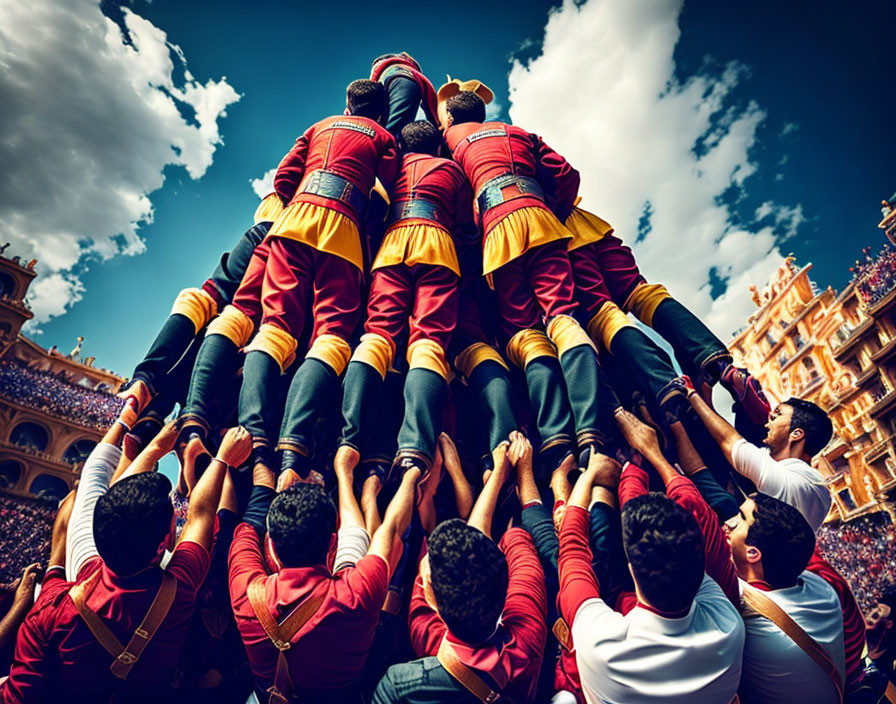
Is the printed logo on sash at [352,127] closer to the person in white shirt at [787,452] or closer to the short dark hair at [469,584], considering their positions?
the person in white shirt at [787,452]

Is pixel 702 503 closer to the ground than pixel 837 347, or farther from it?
closer to the ground

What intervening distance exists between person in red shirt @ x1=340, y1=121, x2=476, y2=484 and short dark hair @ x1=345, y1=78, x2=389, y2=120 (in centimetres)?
59

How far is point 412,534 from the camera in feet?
10.4

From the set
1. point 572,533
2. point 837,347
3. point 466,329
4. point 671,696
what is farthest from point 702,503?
point 837,347

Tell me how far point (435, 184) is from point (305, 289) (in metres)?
1.58

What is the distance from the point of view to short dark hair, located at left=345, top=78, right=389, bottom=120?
4953mm

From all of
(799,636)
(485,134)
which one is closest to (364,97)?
(485,134)

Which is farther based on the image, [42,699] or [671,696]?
[42,699]

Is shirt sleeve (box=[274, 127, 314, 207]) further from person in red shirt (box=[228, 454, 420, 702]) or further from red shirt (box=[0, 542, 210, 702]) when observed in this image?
red shirt (box=[0, 542, 210, 702])

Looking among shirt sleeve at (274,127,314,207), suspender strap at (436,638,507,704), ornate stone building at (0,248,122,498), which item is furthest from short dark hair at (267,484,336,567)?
ornate stone building at (0,248,122,498)

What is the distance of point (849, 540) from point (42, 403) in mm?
46215

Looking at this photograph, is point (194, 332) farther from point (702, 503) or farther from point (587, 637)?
point (702, 503)

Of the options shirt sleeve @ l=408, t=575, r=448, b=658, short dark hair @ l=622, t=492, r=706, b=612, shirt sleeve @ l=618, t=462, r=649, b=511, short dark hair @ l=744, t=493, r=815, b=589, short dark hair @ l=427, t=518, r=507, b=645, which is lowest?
shirt sleeve @ l=408, t=575, r=448, b=658

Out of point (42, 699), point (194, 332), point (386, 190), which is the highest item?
point (386, 190)
